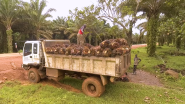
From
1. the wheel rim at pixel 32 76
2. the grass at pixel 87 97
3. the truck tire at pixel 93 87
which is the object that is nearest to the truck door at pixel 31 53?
the wheel rim at pixel 32 76

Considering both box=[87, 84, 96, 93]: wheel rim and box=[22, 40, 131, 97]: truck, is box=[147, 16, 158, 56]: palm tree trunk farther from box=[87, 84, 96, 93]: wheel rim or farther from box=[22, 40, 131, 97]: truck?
box=[87, 84, 96, 93]: wheel rim

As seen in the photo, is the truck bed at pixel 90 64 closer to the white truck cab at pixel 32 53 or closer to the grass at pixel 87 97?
the white truck cab at pixel 32 53

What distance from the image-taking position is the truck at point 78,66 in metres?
3.98

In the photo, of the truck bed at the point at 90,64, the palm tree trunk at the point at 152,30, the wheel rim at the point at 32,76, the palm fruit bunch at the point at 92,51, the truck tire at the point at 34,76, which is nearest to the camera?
the truck bed at the point at 90,64

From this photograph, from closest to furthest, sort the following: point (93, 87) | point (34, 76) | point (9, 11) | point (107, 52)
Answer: point (107, 52) < point (93, 87) < point (34, 76) < point (9, 11)

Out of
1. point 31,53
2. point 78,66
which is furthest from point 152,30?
point 31,53

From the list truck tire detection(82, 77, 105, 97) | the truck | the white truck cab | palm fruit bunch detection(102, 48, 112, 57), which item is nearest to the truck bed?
the truck

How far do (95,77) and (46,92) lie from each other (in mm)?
A: 1945

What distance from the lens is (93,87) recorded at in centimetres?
451

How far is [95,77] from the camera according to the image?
14.6 ft

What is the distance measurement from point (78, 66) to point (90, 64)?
0.52 metres

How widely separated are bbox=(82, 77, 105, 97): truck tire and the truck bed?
34 cm

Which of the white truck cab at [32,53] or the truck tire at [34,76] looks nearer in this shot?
the white truck cab at [32,53]

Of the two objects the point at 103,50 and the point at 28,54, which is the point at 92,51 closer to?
the point at 103,50
